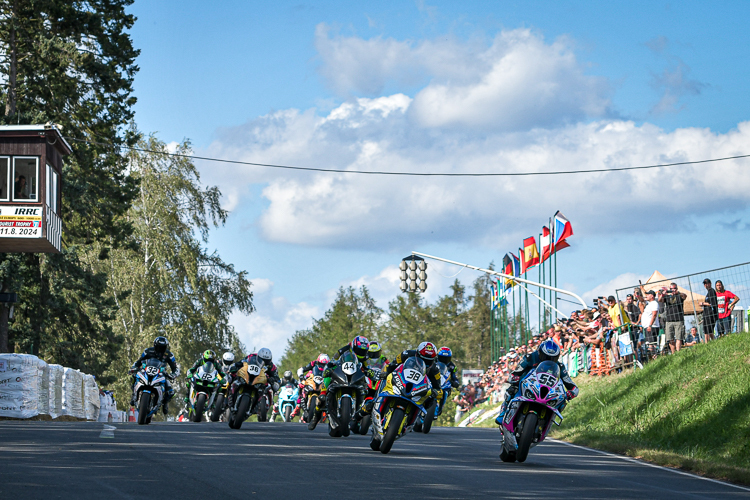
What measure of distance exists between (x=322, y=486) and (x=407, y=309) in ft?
280

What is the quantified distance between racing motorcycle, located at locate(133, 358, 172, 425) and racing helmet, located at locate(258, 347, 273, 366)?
1944 millimetres

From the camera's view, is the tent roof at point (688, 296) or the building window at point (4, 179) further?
the building window at point (4, 179)

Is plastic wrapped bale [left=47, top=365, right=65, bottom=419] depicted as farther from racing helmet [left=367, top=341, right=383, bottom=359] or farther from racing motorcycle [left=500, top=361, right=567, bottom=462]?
racing motorcycle [left=500, top=361, right=567, bottom=462]

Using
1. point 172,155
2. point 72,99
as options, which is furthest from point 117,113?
point 172,155

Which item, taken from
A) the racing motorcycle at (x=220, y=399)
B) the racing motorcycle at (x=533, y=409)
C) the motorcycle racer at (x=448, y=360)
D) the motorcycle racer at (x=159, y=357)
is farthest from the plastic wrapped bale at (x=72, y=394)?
the racing motorcycle at (x=533, y=409)

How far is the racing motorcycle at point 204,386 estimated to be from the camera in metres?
21.4

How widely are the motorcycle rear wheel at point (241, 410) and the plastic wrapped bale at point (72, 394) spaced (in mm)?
10807

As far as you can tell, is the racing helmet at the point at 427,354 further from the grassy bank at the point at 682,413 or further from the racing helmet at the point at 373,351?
the grassy bank at the point at 682,413

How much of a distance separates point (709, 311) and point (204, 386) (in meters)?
11.3

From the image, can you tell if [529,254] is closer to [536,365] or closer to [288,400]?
[288,400]

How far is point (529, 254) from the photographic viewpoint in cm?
5294

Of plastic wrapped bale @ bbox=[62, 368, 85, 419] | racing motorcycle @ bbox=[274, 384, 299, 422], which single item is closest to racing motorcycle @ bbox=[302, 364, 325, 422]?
plastic wrapped bale @ bbox=[62, 368, 85, 419]

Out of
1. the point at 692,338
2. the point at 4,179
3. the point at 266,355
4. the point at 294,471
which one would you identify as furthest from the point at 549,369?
the point at 4,179

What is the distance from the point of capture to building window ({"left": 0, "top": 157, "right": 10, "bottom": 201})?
3058cm
